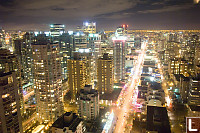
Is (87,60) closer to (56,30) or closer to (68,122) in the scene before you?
(68,122)

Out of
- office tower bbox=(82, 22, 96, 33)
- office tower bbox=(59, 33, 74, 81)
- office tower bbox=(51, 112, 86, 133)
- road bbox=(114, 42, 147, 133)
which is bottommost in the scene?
road bbox=(114, 42, 147, 133)

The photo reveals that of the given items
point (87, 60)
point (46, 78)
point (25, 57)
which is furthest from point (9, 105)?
point (25, 57)

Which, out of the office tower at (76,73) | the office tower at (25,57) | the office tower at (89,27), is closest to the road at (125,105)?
the office tower at (76,73)

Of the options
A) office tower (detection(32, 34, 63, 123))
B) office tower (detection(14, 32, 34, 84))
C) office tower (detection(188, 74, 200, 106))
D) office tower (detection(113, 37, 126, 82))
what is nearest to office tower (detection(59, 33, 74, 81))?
office tower (detection(14, 32, 34, 84))

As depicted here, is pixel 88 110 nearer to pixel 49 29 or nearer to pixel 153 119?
pixel 153 119

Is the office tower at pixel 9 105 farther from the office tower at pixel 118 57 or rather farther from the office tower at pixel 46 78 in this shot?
the office tower at pixel 118 57

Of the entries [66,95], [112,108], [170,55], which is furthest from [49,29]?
[170,55]

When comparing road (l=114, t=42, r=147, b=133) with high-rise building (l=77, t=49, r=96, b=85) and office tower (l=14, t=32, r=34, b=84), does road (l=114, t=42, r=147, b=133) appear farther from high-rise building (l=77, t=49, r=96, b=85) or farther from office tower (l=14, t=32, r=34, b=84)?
office tower (l=14, t=32, r=34, b=84)
